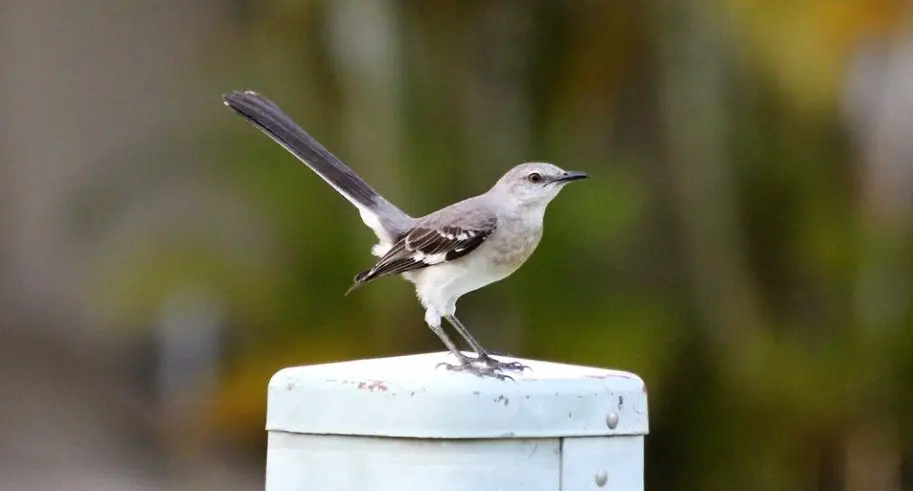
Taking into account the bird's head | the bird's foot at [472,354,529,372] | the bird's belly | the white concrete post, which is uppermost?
the bird's head

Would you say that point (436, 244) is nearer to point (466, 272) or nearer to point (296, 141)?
point (466, 272)

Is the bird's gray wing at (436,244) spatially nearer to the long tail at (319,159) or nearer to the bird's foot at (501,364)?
the long tail at (319,159)

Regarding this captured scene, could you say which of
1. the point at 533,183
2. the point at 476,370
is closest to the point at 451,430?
the point at 476,370

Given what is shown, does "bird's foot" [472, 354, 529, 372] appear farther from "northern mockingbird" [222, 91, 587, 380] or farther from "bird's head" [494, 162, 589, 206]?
"bird's head" [494, 162, 589, 206]

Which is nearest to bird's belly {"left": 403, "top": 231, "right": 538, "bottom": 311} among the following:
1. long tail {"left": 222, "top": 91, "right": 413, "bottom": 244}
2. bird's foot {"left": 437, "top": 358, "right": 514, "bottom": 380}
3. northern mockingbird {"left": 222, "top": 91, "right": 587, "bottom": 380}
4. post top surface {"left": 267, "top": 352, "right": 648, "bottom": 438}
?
northern mockingbird {"left": 222, "top": 91, "right": 587, "bottom": 380}

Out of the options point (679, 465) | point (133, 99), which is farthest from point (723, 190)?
point (133, 99)

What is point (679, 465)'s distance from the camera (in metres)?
4.82

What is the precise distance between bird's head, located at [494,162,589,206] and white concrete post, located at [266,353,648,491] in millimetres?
1185

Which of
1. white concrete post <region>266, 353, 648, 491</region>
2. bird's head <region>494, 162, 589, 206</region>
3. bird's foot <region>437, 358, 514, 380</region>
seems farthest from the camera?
bird's head <region>494, 162, 589, 206</region>

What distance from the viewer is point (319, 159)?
366cm

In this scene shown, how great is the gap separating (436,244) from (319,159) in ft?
1.63

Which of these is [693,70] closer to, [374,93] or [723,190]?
[723,190]

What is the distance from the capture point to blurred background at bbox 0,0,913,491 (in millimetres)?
4781

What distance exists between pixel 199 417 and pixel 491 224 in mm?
2217
